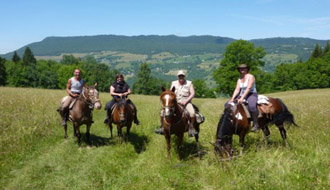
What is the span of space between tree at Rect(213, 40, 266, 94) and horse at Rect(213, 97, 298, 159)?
35661 mm

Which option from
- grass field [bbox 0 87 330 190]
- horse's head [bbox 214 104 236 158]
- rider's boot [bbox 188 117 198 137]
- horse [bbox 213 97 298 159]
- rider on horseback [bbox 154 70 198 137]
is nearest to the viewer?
grass field [bbox 0 87 330 190]

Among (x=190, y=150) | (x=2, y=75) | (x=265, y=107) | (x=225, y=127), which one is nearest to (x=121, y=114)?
(x=190, y=150)

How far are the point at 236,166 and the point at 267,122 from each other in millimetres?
3689

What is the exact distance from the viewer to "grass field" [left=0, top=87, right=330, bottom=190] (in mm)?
5391

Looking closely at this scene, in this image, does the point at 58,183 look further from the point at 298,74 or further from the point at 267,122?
the point at 298,74

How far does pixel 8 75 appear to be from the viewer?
71500mm

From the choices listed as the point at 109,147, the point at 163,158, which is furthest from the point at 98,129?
the point at 163,158

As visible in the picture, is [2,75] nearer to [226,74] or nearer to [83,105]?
[226,74]

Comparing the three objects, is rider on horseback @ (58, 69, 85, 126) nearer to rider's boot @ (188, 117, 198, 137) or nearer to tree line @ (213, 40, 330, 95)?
rider's boot @ (188, 117, 198, 137)

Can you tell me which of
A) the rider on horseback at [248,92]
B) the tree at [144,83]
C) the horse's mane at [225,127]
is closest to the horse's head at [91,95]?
the horse's mane at [225,127]

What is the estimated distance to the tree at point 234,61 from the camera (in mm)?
44469

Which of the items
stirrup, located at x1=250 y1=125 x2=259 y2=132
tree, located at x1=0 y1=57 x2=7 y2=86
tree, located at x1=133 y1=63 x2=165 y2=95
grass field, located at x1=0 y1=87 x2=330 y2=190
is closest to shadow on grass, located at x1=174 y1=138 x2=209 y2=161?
grass field, located at x1=0 y1=87 x2=330 y2=190

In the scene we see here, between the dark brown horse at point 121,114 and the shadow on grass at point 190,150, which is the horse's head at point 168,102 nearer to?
the shadow on grass at point 190,150

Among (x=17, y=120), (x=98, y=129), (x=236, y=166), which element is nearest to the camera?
(x=236, y=166)
